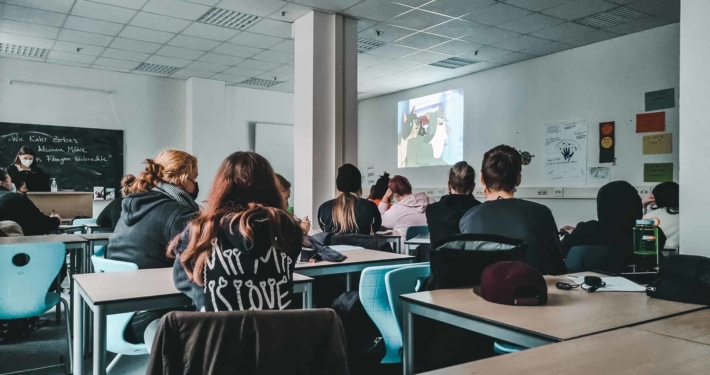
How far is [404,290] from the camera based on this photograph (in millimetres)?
1969

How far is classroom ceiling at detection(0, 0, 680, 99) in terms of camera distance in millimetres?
4742

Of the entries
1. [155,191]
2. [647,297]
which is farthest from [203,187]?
[647,297]

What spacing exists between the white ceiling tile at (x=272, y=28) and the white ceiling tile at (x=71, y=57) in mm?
2604

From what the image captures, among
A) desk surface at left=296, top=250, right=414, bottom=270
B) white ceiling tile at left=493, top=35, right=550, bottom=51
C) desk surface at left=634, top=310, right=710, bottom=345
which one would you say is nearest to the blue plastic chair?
desk surface at left=296, top=250, right=414, bottom=270

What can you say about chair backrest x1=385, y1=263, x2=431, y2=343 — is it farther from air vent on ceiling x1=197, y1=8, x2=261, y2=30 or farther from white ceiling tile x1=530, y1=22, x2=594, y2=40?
A: white ceiling tile x1=530, y1=22, x2=594, y2=40

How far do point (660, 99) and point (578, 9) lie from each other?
1.40 m

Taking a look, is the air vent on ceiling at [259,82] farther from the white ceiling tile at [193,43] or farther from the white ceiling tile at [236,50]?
the white ceiling tile at [193,43]

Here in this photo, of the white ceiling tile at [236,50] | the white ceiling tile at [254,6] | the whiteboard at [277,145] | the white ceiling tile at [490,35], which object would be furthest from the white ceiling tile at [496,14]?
the whiteboard at [277,145]

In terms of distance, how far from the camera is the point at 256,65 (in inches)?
270

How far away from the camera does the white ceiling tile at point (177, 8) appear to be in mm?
4647

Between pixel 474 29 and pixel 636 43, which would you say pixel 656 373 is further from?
pixel 636 43

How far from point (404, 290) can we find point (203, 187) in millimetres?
6544

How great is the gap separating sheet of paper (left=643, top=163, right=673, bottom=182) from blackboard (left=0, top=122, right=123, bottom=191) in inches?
268

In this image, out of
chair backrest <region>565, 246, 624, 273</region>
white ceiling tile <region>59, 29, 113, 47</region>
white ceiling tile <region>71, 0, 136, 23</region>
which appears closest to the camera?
chair backrest <region>565, 246, 624, 273</region>
